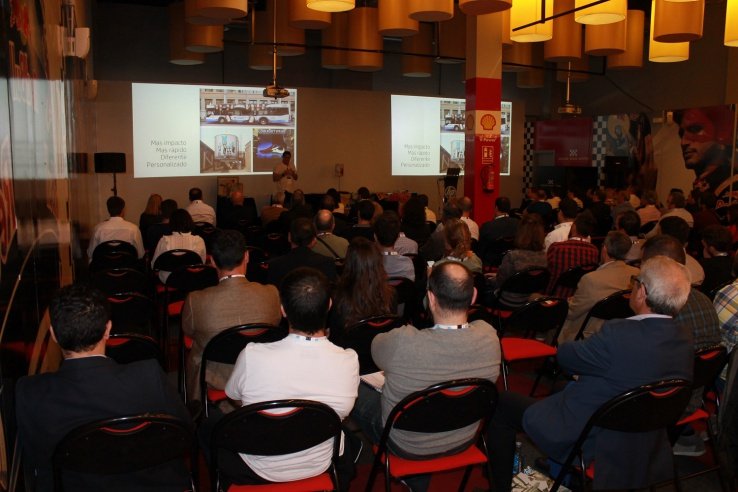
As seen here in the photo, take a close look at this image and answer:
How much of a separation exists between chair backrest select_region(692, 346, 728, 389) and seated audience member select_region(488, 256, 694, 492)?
24 cm

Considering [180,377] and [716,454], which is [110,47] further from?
[716,454]

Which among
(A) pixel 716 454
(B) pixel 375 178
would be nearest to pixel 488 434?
(A) pixel 716 454

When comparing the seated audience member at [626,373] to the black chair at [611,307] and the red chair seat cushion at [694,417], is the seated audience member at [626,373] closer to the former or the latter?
the red chair seat cushion at [694,417]

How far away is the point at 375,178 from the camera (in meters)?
15.7

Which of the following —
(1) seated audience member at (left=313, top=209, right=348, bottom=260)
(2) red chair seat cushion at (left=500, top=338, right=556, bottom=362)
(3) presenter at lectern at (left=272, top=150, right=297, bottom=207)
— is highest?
(3) presenter at lectern at (left=272, top=150, right=297, bottom=207)

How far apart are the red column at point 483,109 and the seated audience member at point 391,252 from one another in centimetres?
583

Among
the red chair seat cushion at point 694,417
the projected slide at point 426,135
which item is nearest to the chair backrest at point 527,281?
the red chair seat cushion at point 694,417

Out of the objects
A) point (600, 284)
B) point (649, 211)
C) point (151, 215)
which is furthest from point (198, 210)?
point (649, 211)

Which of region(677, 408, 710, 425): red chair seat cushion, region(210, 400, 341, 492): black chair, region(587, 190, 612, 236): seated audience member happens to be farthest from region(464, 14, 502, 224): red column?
region(210, 400, 341, 492): black chair

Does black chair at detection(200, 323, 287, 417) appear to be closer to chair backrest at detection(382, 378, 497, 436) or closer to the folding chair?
chair backrest at detection(382, 378, 497, 436)

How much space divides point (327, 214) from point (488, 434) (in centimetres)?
307

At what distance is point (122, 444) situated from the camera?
206 cm

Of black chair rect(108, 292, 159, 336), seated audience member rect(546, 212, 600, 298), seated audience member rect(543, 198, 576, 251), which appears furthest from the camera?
seated audience member rect(543, 198, 576, 251)

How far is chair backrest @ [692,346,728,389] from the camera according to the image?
9.75ft
